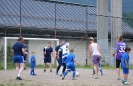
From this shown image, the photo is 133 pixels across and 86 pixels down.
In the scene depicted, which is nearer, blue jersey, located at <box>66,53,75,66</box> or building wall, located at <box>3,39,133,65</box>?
blue jersey, located at <box>66,53,75,66</box>

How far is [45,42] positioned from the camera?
2948 centimetres

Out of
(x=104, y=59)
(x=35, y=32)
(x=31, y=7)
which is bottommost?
(x=104, y=59)

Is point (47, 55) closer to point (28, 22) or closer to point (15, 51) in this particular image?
point (15, 51)

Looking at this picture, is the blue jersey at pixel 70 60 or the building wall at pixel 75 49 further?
the building wall at pixel 75 49

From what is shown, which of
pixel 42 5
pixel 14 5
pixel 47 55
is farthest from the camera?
pixel 42 5

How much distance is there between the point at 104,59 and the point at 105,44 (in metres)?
1.41

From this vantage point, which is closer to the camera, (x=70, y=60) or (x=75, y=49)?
(x=70, y=60)

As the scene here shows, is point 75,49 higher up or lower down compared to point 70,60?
higher up

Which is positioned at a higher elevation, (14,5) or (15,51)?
(14,5)

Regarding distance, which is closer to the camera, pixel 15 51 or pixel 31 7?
pixel 15 51

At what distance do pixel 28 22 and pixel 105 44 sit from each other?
9096 mm

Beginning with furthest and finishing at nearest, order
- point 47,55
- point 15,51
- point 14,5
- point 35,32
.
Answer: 1. point 14,5
2. point 35,32
3. point 47,55
4. point 15,51

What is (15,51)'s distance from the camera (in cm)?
1460

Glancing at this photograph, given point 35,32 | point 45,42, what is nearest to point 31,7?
point 35,32
